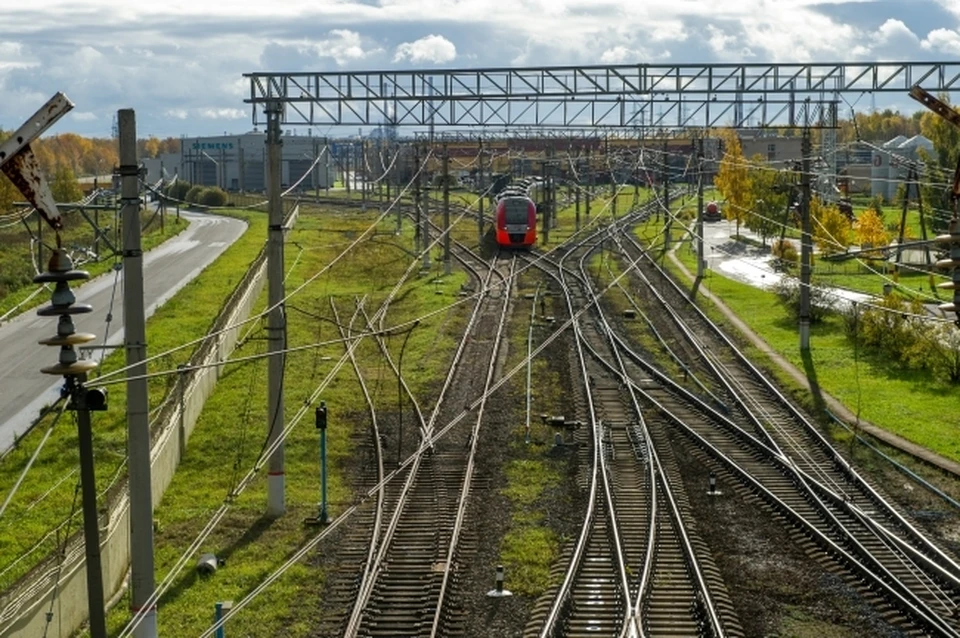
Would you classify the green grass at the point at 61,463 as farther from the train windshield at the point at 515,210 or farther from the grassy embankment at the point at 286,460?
the train windshield at the point at 515,210

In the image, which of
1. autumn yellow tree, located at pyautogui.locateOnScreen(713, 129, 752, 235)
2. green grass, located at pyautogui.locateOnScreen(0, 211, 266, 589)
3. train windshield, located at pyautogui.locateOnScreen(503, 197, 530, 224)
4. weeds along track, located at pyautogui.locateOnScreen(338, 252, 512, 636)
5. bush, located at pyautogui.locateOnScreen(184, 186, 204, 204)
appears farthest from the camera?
bush, located at pyautogui.locateOnScreen(184, 186, 204, 204)


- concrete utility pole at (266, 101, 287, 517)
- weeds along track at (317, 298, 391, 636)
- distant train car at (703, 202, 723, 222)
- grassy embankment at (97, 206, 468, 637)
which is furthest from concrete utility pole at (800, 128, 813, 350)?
distant train car at (703, 202, 723, 222)

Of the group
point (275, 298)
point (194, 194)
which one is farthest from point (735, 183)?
point (275, 298)

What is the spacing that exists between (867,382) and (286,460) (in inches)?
472

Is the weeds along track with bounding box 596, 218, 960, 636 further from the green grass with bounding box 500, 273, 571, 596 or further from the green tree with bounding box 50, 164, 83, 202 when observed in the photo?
the green tree with bounding box 50, 164, 83, 202

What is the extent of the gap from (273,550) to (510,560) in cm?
282

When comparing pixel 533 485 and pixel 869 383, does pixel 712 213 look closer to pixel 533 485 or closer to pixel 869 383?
pixel 869 383

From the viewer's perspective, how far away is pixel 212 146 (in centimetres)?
10912

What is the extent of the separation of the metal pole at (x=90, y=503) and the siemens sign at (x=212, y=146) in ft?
311

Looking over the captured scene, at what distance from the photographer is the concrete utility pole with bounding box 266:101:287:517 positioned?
1611 centimetres

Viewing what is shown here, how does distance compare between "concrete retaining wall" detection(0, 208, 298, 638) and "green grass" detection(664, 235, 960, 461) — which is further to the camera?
"green grass" detection(664, 235, 960, 461)

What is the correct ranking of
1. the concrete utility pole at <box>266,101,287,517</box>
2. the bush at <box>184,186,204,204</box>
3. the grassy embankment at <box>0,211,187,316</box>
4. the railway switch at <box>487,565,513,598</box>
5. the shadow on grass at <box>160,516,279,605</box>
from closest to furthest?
the railway switch at <box>487,565,513,598</box> < the shadow on grass at <box>160,516,279,605</box> < the concrete utility pole at <box>266,101,287,517</box> < the grassy embankment at <box>0,211,187,316</box> < the bush at <box>184,186,204,204</box>

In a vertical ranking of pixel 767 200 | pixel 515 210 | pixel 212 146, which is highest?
pixel 212 146

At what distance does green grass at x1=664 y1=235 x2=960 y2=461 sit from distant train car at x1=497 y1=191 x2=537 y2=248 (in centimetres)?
1425
